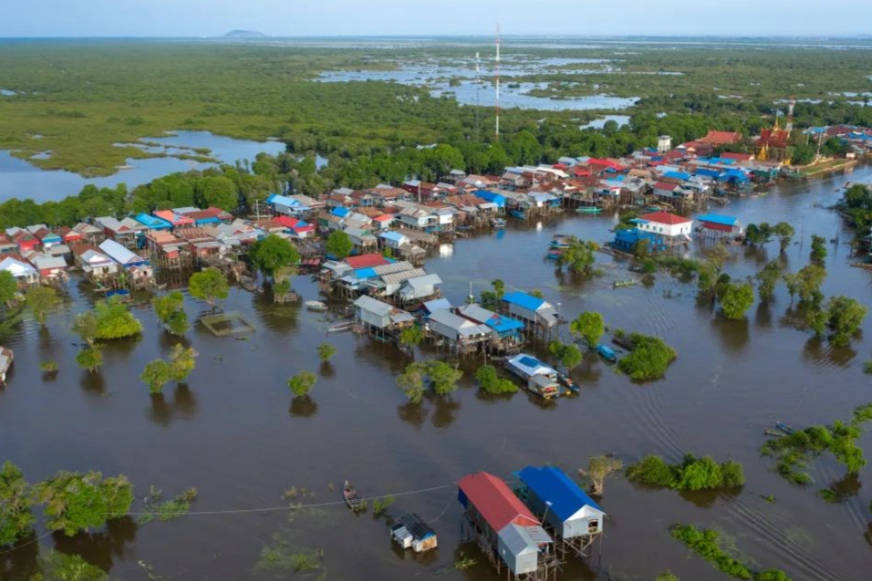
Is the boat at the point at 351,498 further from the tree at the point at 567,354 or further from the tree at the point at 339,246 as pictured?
the tree at the point at 339,246

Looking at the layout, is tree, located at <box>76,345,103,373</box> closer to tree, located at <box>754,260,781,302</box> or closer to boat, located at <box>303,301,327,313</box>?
boat, located at <box>303,301,327,313</box>

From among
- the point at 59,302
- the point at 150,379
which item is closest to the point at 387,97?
the point at 59,302

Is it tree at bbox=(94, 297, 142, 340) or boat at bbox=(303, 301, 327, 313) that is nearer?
tree at bbox=(94, 297, 142, 340)

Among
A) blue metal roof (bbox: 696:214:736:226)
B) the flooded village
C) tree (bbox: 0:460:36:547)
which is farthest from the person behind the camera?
blue metal roof (bbox: 696:214:736:226)

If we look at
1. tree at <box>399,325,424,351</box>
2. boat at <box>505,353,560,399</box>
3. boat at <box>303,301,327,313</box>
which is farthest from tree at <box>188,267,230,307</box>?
boat at <box>505,353,560,399</box>

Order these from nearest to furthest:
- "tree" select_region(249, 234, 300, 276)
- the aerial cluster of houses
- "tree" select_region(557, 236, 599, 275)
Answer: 1. the aerial cluster of houses
2. "tree" select_region(249, 234, 300, 276)
3. "tree" select_region(557, 236, 599, 275)

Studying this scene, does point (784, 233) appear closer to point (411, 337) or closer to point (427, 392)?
point (411, 337)

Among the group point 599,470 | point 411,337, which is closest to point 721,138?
point 411,337

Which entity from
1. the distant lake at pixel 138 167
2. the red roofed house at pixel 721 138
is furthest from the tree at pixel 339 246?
the red roofed house at pixel 721 138
